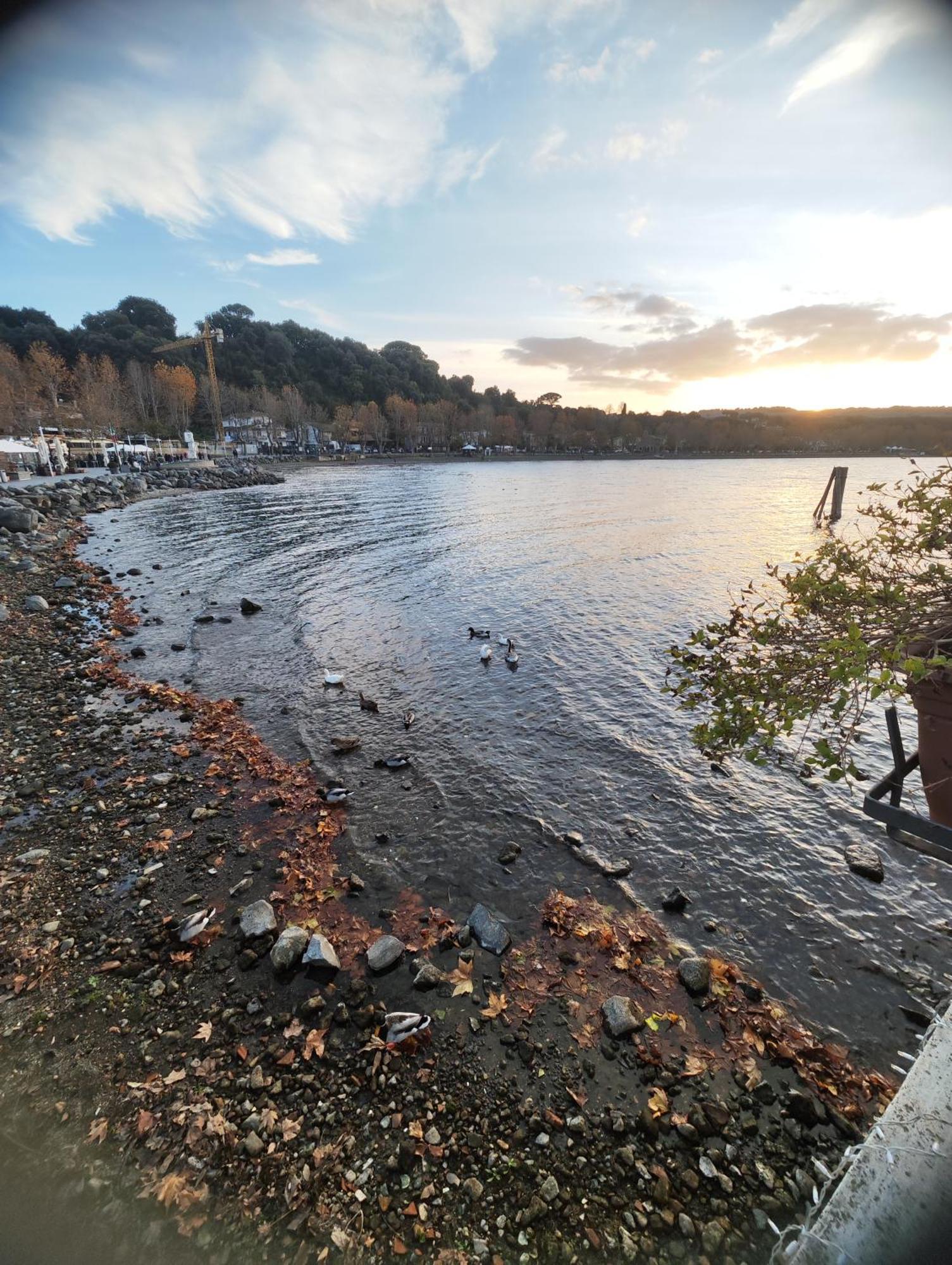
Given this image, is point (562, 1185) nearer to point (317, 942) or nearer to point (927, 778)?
point (317, 942)

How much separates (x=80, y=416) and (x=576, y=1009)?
398 feet

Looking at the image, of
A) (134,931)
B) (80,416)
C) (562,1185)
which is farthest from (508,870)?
(80,416)

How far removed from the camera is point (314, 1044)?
5.25m

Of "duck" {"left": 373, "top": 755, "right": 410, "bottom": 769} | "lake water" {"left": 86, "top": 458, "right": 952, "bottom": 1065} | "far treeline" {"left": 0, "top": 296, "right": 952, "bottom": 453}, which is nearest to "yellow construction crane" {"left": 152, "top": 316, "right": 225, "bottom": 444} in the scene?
"far treeline" {"left": 0, "top": 296, "right": 952, "bottom": 453}

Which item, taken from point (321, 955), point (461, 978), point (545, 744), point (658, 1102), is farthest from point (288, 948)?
point (545, 744)

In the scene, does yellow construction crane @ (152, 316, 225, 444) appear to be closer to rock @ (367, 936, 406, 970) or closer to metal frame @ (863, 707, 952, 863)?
rock @ (367, 936, 406, 970)

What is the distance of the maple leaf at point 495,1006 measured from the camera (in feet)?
18.7

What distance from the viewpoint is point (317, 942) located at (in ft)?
20.5

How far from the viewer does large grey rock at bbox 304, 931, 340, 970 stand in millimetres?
6070

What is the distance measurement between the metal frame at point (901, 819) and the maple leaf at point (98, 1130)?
20.7ft

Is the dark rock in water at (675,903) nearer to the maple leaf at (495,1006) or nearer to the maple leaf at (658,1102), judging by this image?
the maple leaf at (658,1102)

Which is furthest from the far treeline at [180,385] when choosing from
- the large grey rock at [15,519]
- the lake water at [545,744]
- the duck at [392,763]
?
the duck at [392,763]

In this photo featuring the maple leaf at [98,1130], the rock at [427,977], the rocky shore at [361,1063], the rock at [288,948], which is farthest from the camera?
the rock at [288,948]

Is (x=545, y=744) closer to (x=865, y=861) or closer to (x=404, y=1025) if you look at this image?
(x=865, y=861)
